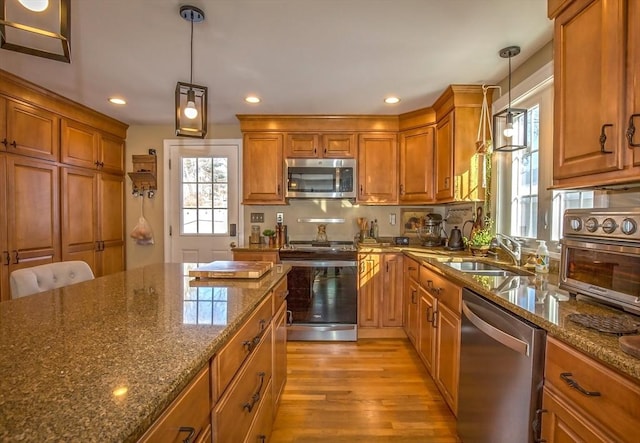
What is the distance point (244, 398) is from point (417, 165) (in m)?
2.77

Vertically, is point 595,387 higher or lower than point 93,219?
A: lower

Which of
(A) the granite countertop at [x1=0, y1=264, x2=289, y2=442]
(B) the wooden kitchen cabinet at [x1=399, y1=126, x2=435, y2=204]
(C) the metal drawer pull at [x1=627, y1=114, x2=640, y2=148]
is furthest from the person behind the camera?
(B) the wooden kitchen cabinet at [x1=399, y1=126, x2=435, y2=204]

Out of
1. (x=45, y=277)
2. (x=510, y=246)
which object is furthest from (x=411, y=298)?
(x=45, y=277)

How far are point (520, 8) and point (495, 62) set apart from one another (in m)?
0.63

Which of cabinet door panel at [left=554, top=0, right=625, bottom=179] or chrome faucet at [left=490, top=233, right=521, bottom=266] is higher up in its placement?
cabinet door panel at [left=554, top=0, right=625, bottom=179]

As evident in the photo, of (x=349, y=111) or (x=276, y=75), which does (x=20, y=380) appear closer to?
(x=276, y=75)

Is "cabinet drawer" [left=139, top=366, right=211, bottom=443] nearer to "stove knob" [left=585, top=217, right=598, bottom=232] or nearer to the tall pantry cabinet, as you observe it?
"stove knob" [left=585, top=217, right=598, bottom=232]

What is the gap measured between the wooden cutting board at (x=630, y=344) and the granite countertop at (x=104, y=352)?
105 cm

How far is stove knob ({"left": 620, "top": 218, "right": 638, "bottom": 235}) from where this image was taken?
103 cm

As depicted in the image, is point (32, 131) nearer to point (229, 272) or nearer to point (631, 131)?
point (229, 272)

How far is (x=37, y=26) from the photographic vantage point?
1020 mm

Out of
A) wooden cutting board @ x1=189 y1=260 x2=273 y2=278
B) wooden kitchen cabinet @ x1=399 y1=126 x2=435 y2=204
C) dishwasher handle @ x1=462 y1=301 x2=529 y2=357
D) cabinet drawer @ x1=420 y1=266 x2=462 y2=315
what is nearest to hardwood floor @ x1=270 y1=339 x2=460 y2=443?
cabinet drawer @ x1=420 y1=266 x2=462 y2=315

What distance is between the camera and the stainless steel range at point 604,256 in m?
1.04

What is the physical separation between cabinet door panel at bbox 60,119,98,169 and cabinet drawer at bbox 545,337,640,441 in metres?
3.87
